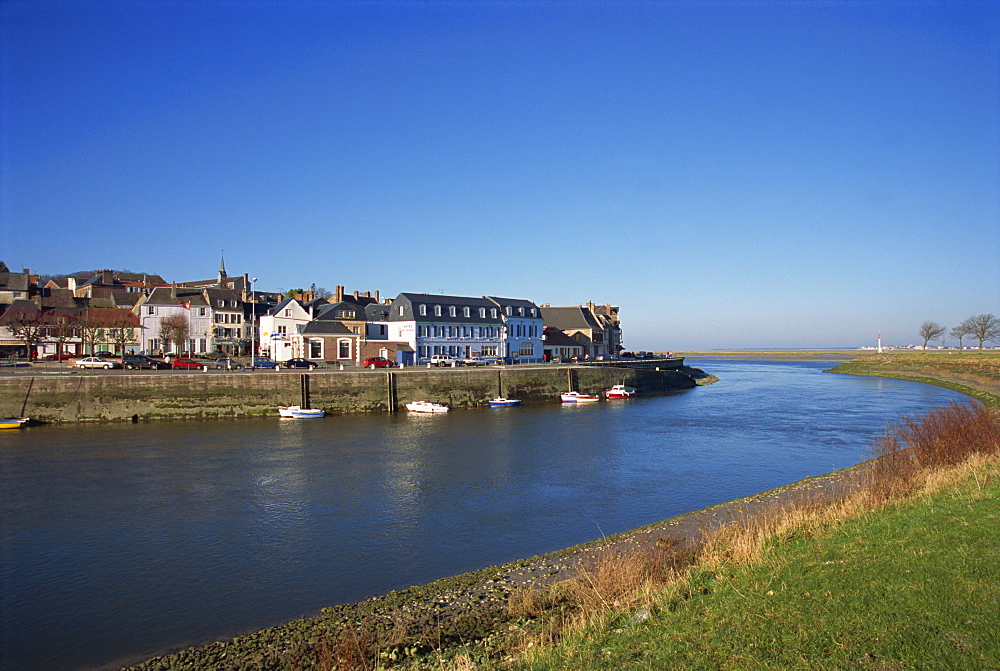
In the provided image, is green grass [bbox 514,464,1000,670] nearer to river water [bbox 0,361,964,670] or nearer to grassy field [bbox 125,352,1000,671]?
grassy field [bbox 125,352,1000,671]

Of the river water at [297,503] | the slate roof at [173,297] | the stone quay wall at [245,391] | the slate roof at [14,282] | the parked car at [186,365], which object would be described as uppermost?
the slate roof at [14,282]

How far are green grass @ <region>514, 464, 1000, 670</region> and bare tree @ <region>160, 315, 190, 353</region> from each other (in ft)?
257

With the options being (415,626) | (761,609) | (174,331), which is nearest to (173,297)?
(174,331)

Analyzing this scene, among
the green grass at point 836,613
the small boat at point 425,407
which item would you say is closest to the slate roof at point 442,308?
the small boat at point 425,407

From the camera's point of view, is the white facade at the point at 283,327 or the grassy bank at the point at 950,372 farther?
the white facade at the point at 283,327

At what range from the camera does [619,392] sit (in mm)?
67688

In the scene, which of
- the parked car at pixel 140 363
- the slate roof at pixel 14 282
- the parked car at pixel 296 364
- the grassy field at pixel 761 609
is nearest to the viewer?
the grassy field at pixel 761 609

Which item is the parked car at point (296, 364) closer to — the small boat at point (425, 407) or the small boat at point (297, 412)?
the small boat at point (297, 412)

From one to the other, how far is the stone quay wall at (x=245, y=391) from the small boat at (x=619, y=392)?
21.3ft

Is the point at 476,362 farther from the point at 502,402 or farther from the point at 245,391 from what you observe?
the point at 245,391

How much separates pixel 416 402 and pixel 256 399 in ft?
39.5

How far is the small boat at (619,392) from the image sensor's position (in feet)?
221

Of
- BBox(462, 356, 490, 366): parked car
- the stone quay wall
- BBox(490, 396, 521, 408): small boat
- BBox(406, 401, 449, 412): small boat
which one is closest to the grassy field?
BBox(406, 401, 449, 412): small boat

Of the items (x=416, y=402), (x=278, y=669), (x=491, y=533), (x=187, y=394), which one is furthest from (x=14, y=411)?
(x=278, y=669)
